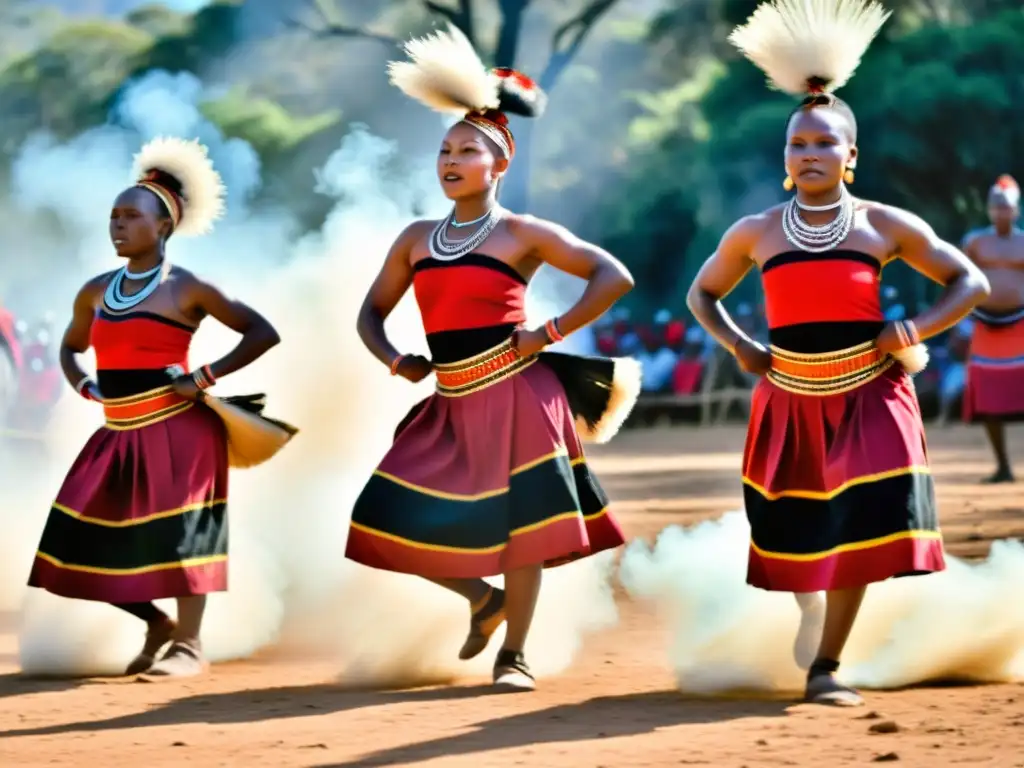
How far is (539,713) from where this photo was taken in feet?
19.6

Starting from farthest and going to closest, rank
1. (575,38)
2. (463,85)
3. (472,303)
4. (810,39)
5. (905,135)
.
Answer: (575,38) < (905,135) < (463,85) < (472,303) < (810,39)

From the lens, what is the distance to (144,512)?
701 cm

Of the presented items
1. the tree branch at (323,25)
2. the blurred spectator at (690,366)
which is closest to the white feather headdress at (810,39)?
the blurred spectator at (690,366)

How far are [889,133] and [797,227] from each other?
816 inches

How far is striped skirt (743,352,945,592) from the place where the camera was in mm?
5938

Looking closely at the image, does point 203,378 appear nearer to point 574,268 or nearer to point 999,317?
point 574,268

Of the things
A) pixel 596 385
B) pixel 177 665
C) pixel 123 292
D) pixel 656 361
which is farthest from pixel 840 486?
pixel 656 361

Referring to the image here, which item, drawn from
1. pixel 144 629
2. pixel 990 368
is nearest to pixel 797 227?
pixel 144 629

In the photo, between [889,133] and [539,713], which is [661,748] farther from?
[889,133]

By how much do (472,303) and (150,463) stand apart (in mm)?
1409

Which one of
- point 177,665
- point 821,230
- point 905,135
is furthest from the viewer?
point 905,135

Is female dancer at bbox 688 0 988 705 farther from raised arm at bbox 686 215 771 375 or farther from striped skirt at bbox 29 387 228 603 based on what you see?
striped skirt at bbox 29 387 228 603

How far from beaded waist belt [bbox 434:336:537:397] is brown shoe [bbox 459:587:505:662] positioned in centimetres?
72

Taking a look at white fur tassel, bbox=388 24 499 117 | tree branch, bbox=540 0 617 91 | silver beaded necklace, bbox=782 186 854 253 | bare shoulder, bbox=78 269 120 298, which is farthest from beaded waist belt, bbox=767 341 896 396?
tree branch, bbox=540 0 617 91
